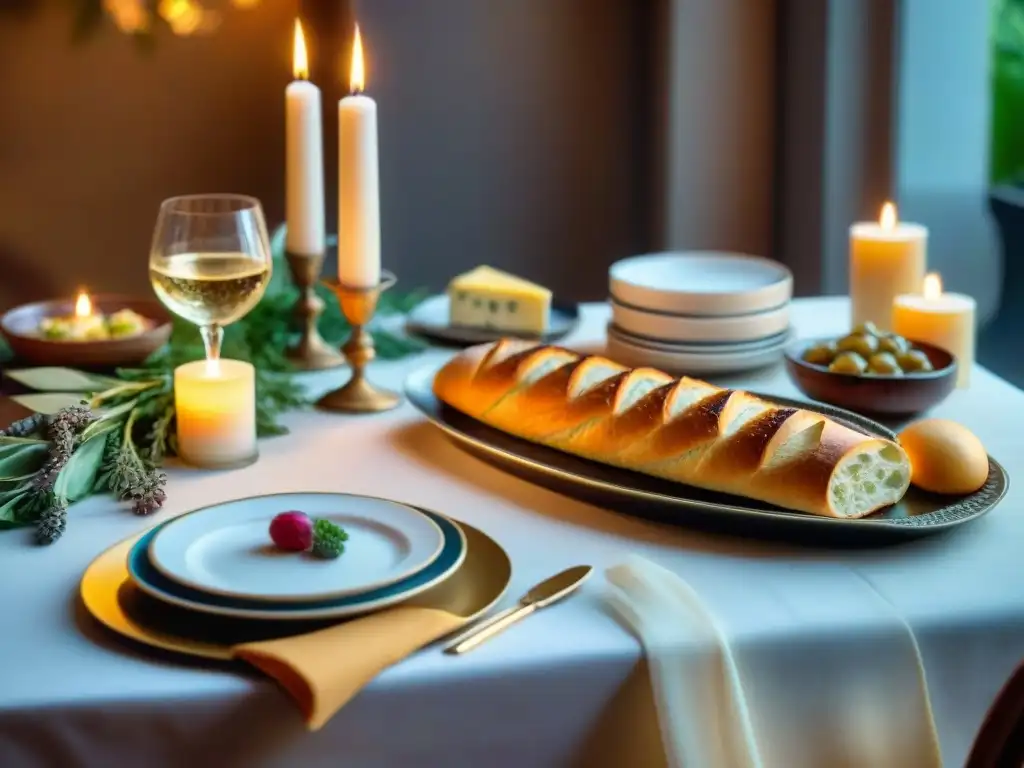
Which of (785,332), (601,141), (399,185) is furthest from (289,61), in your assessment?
(785,332)

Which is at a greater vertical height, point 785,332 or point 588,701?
point 785,332

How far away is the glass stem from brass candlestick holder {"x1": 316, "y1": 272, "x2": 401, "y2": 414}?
17cm

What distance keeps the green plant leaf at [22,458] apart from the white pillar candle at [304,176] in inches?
22.6

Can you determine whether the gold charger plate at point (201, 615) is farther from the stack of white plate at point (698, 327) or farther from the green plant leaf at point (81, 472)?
the stack of white plate at point (698, 327)

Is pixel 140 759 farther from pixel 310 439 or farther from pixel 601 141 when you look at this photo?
pixel 601 141

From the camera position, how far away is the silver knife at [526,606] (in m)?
0.88

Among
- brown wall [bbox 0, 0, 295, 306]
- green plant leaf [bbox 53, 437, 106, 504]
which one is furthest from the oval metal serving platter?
brown wall [bbox 0, 0, 295, 306]

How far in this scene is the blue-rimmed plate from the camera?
869 millimetres

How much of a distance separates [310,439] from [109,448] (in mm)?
226

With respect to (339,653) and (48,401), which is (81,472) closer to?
(48,401)

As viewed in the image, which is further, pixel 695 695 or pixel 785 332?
pixel 785 332

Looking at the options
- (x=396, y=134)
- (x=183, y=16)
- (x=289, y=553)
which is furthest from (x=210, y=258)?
(x=183, y=16)

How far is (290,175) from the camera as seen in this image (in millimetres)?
1675

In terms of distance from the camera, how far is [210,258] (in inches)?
49.8
